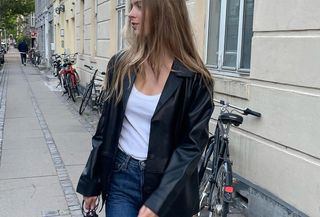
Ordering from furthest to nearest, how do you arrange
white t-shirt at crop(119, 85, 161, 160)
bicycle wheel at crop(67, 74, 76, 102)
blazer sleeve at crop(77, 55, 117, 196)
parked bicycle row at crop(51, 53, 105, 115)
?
bicycle wheel at crop(67, 74, 76, 102)
parked bicycle row at crop(51, 53, 105, 115)
blazer sleeve at crop(77, 55, 117, 196)
white t-shirt at crop(119, 85, 161, 160)

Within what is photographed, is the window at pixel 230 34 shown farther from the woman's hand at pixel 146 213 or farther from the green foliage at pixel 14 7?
the green foliage at pixel 14 7

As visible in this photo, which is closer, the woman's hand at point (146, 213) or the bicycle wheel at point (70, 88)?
the woman's hand at point (146, 213)

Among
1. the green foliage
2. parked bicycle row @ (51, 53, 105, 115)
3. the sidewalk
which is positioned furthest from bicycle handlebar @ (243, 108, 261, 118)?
the green foliage

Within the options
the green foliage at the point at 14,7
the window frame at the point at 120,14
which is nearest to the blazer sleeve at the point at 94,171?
the window frame at the point at 120,14

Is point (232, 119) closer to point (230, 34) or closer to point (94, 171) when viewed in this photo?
point (230, 34)

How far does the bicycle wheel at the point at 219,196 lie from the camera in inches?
161

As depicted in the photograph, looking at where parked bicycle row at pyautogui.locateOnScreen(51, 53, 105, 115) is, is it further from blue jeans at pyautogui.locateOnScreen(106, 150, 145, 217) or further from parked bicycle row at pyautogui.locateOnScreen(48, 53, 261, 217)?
blue jeans at pyautogui.locateOnScreen(106, 150, 145, 217)

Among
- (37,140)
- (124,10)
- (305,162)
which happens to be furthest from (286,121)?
(124,10)

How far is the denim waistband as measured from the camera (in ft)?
7.08

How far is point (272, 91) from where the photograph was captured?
4.18 m

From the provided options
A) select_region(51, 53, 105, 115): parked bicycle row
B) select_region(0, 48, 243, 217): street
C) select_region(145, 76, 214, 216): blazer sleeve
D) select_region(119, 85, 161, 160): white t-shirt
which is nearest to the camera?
select_region(145, 76, 214, 216): blazer sleeve

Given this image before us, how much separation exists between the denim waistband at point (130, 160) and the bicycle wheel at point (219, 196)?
2.04 meters

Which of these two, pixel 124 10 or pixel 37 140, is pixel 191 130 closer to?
pixel 37 140

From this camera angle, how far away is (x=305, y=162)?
12.2 feet
